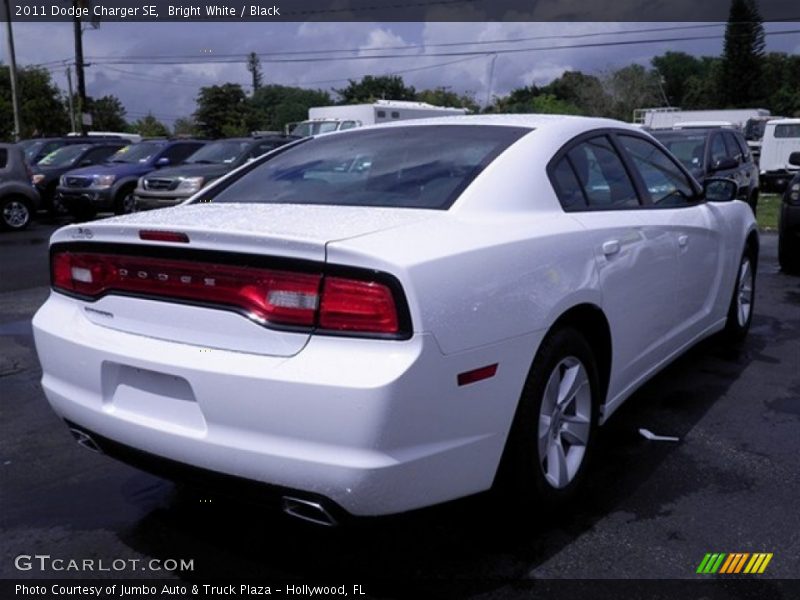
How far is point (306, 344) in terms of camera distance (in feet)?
7.61

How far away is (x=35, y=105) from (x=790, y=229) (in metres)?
57.7

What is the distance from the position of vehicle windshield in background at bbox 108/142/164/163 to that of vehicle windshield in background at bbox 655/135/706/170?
34.2 feet

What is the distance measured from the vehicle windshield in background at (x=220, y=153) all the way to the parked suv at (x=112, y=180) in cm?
105

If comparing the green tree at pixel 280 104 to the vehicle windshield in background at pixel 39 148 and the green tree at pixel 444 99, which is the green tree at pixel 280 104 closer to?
the green tree at pixel 444 99

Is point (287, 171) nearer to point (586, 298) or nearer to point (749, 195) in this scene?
point (586, 298)

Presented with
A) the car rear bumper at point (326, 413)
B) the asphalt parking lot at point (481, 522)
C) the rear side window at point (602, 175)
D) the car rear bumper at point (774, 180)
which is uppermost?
the rear side window at point (602, 175)

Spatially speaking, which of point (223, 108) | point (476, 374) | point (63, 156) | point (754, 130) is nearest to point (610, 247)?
point (476, 374)

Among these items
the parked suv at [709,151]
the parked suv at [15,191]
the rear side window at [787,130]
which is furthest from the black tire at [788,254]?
the rear side window at [787,130]

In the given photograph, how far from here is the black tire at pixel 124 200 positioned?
1548 cm

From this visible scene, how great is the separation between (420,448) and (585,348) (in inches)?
39.9

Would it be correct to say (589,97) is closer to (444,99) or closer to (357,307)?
(444,99)

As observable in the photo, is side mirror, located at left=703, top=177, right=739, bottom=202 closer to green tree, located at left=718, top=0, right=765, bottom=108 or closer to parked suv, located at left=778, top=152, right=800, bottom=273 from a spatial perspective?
parked suv, located at left=778, top=152, right=800, bottom=273

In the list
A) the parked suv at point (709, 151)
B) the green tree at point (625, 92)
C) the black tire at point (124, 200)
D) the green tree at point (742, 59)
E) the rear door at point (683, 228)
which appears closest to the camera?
the rear door at point (683, 228)

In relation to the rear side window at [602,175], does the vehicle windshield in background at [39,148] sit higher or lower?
lower
